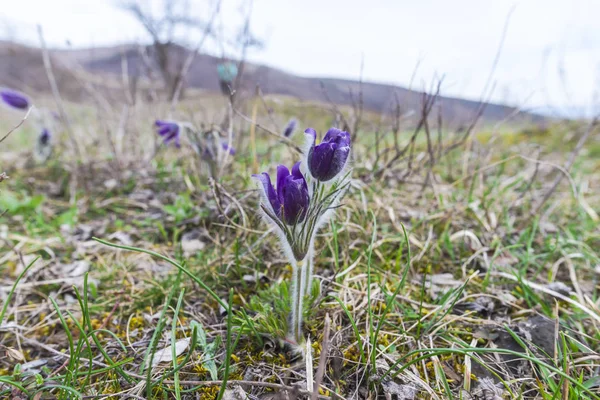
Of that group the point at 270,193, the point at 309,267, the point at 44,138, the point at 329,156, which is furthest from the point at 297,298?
the point at 44,138

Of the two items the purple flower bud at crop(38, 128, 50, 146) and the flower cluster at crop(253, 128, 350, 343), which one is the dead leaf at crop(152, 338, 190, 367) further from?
the purple flower bud at crop(38, 128, 50, 146)

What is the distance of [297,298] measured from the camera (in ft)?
3.98

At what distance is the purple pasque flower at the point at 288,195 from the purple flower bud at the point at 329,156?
2.2 inches

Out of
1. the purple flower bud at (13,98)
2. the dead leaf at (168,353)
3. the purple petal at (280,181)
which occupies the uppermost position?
the purple petal at (280,181)

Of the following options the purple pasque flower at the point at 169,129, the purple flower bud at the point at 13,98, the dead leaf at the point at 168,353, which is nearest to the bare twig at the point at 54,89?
the purple flower bud at the point at 13,98

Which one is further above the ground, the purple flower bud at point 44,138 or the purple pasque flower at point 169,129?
the purple pasque flower at point 169,129

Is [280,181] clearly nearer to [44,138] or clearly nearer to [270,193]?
[270,193]

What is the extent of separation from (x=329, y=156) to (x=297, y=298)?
0.51 m

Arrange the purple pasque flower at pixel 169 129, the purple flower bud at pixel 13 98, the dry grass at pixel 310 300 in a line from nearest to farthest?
the dry grass at pixel 310 300, the purple pasque flower at pixel 169 129, the purple flower bud at pixel 13 98

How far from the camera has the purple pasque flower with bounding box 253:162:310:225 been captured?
1.04 metres

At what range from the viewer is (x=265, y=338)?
52.0 inches

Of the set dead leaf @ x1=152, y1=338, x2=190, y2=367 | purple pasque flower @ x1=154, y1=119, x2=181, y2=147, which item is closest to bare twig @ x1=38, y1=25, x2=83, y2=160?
purple pasque flower @ x1=154, y1=119, x2=181, y2=147

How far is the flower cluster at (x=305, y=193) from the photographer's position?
106cm

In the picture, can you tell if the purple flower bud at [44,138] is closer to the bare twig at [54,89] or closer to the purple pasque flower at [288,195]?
the bare twig at [54,89]
